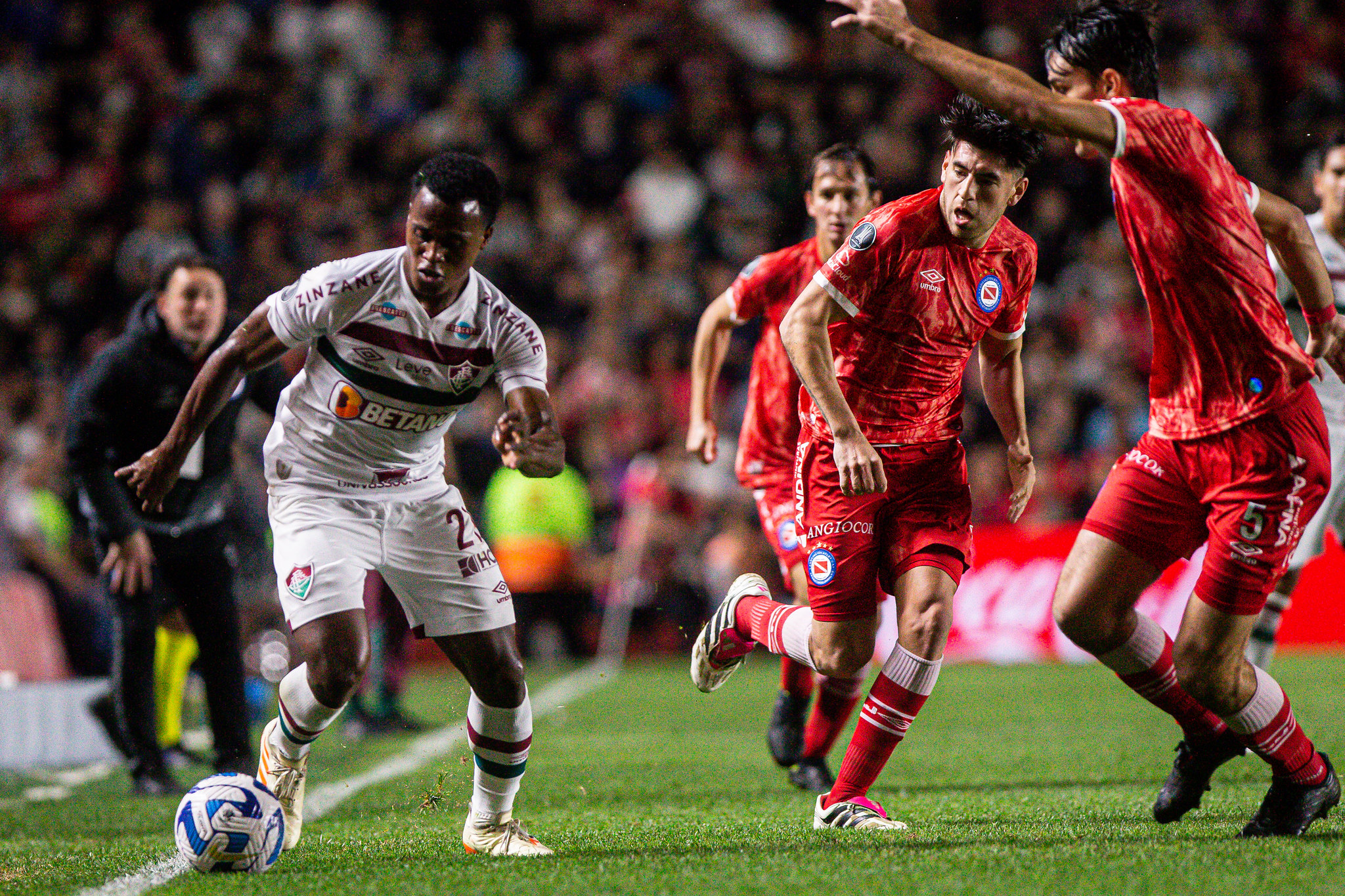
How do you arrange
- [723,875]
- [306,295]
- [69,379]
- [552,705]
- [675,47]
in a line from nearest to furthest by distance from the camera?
1. [723,875]
2. [306,295]
3. [552,705]
4. [69,379]
5. [675,47]

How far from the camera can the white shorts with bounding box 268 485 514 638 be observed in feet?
14.7

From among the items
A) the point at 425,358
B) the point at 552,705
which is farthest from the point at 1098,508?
the point at 552,705

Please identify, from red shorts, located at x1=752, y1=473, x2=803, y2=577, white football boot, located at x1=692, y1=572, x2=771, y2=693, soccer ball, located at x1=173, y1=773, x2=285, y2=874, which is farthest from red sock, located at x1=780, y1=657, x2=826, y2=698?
soccer ball, located at x1=173, y1=773, x2=285, y2=874

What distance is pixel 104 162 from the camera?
51.6 ft

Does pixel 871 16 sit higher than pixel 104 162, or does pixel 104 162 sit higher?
pixel 871 16

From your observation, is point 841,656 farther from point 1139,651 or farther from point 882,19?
point 882,19

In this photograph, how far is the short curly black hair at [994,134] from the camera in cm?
451

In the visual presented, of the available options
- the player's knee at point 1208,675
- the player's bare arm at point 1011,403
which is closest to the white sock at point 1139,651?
the player's knee at point 1208,675

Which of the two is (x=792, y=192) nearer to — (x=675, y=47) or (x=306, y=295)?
(x=675, y=47)

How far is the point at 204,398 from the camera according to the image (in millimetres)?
4387

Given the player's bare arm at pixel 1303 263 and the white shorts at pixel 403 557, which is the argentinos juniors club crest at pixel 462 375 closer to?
the white shorts at pixel 403 557

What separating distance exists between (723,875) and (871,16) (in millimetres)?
2362

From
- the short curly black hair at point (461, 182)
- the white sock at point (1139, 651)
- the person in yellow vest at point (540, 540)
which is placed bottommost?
the person in yellow vest at point (540, 540)

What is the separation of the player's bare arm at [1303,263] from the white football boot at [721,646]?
2.14m
